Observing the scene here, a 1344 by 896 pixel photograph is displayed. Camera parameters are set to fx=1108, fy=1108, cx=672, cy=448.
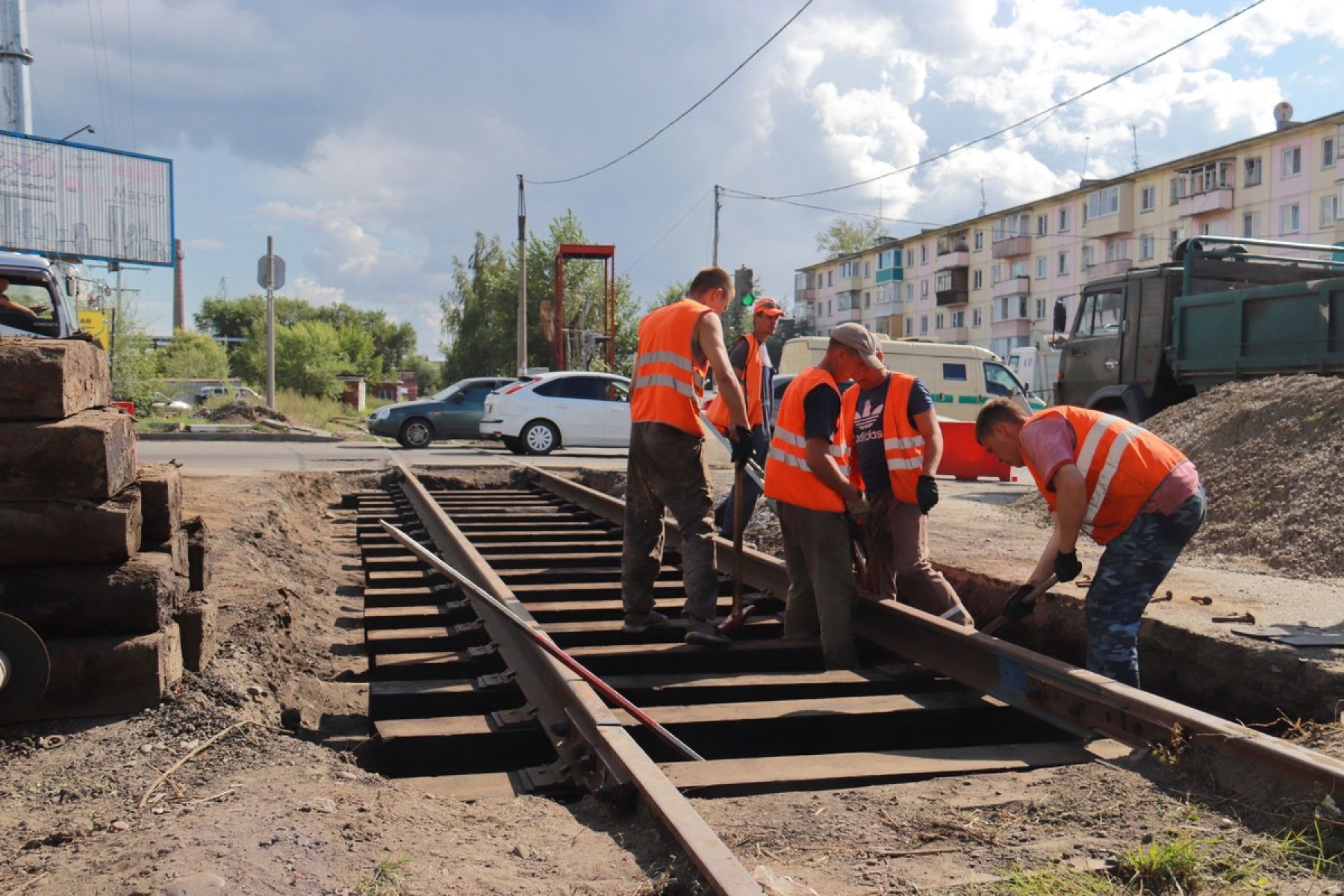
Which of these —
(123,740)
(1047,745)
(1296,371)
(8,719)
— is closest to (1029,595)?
(1047,745)

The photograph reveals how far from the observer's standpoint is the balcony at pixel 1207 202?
154 ft

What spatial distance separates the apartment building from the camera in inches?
1715

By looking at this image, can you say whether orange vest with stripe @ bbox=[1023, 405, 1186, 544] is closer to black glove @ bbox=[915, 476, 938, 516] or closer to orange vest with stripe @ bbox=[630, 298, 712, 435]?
black glove @ bbox=[915, 476, 938, 516]

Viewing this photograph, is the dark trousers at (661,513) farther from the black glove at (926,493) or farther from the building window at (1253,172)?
the building window at (1253,172)

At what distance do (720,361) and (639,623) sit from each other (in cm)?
128

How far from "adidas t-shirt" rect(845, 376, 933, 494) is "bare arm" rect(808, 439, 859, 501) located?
948mm

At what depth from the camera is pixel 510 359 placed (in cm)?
5553

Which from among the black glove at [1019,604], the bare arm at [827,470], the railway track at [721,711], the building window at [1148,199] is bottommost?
the railway track at [721,711]

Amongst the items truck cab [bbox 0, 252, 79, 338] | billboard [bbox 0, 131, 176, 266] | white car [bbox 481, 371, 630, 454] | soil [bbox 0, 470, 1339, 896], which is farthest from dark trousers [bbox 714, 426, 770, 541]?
billboard [bbox 0, 131, 176, 266]

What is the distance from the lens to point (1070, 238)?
187ft

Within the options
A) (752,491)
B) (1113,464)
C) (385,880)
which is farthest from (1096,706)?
(752,491)

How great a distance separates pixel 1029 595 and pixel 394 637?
283 cm

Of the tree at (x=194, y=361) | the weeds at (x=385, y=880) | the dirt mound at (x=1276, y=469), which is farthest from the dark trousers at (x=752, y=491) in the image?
the tree at (x=194, y=361)

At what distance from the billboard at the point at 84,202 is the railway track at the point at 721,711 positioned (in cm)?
1948
